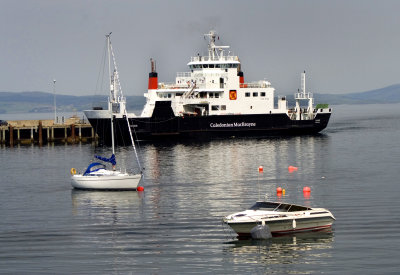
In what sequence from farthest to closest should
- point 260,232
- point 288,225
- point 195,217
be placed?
point 195,217 → point 288,225 → point 260,232

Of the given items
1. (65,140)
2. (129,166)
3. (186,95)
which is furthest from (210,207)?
(65,140)

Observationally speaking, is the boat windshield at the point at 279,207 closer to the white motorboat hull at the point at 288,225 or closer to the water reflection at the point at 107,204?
the white motorboat hull at the point at 288,225

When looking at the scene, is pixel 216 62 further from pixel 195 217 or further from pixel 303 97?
pixel 195 217

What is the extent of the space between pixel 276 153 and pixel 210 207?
29705 mm

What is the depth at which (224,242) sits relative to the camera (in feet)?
96.2

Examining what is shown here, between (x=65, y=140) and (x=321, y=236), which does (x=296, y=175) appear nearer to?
(x=321, y=236)

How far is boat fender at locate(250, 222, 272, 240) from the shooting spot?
96.7 feet

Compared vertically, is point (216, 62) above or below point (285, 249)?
above

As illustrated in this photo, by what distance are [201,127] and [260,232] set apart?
53.8 meters

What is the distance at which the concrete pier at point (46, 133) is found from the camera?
87562mm

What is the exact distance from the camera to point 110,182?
1716 inches

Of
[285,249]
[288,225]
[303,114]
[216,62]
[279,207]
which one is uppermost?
[216,62]

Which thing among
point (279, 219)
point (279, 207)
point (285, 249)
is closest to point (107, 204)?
point (279, 207)

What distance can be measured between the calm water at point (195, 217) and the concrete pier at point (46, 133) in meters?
24.0
